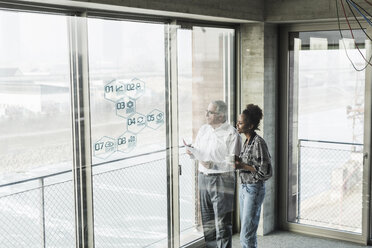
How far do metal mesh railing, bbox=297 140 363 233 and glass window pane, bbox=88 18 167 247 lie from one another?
188 cm

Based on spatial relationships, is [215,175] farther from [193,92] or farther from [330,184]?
[330,184]

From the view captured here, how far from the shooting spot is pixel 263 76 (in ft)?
19.0

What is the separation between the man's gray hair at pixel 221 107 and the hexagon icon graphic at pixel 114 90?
139cm

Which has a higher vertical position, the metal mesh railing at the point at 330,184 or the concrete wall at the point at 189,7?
the concrete wall at the point at 189,7

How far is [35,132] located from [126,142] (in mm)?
908

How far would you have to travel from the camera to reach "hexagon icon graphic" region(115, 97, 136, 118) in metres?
4.39

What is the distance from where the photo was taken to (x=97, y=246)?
4.32m

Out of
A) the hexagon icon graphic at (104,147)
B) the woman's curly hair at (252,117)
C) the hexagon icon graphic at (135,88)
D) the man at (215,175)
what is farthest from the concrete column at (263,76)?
the hexagon icon graphic at (104,147)

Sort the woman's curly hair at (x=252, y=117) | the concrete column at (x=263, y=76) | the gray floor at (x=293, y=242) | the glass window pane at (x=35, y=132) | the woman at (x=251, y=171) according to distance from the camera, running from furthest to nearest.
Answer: the concrete column at (x=263, y=76) < the gray floor at (x=293, y=242) < the woman's curly hair at (x=252, y=117) < the woman at (x=251, y=171) < the glass window pane at (x=35, y=132)

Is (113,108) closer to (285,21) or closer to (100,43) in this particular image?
(100,43)

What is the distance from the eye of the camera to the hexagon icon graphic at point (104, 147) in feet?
13.9

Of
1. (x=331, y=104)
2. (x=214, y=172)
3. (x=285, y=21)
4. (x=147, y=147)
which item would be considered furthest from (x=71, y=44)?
(x=331, y=104)

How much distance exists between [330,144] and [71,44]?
Result: 3.19 m

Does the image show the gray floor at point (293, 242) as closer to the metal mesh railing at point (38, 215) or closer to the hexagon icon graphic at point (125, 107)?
the hexagon icon graphic at point (125, 107)
